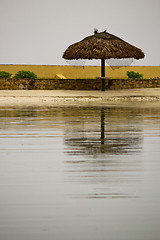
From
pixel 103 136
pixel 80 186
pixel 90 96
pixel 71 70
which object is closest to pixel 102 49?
pixel 90 96

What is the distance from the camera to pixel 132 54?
22.3 meters

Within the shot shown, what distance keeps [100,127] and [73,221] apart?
5694 millimetres

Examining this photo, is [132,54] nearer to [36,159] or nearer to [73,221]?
[36,159]

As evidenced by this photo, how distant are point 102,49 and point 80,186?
17.9 metres

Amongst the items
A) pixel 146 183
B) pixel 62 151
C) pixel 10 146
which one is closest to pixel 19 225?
pixel 146 183

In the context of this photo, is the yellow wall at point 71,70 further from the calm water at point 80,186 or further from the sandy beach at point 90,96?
the calm water at point 80,186

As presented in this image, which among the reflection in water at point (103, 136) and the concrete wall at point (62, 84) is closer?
the reflection in water at point (103, 136)

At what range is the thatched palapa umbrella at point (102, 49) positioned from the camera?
70.9 feet

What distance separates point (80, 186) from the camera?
405 centimetres

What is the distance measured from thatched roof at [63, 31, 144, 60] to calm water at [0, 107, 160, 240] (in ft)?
46.5

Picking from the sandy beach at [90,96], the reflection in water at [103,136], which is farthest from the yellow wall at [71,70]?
the reflection in water at [103,136]

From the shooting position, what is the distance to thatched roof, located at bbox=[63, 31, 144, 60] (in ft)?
70.9

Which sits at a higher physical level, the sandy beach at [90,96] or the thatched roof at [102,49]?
the thatched roof at [102,49]

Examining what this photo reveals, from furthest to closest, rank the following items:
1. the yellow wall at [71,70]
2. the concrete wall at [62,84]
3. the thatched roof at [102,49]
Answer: the yellow wall at [71,70] → the concrete wall at [62,84] → the thatched roof at [102,49]
